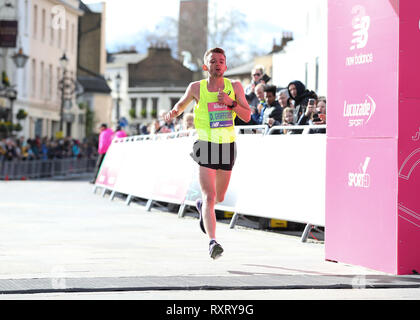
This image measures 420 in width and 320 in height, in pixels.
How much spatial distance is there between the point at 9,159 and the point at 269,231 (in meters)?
26.3

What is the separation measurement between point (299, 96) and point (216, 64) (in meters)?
6.00

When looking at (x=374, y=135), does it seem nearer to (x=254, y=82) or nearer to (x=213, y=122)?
(x=213, y=122)

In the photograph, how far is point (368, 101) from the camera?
975 cm

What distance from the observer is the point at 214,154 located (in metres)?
10.3

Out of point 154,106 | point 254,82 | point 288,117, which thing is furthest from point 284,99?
point 154,106

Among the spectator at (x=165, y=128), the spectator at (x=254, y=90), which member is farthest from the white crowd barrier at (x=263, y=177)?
the spectator at (x=165, y=128)

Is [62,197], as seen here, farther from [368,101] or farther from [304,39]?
[304,39]

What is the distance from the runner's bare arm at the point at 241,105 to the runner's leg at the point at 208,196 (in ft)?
2.03

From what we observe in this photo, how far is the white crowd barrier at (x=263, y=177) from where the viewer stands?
1308cm

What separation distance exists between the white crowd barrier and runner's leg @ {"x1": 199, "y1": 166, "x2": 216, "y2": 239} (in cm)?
253

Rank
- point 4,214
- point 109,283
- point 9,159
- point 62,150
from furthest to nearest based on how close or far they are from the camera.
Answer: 1. point 62,150
2. point 9,159
3. point 4,214
4. point 109,283

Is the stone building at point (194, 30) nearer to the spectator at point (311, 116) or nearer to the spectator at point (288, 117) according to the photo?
the spectator at point (288, 117)

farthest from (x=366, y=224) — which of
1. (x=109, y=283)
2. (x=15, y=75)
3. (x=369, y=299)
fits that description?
(x=15, y=75)

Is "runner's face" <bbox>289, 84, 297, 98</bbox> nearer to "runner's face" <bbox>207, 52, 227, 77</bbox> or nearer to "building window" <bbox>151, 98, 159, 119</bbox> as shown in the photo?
"runner's face" <bbox>207, 52, 227, 77</bbox>
